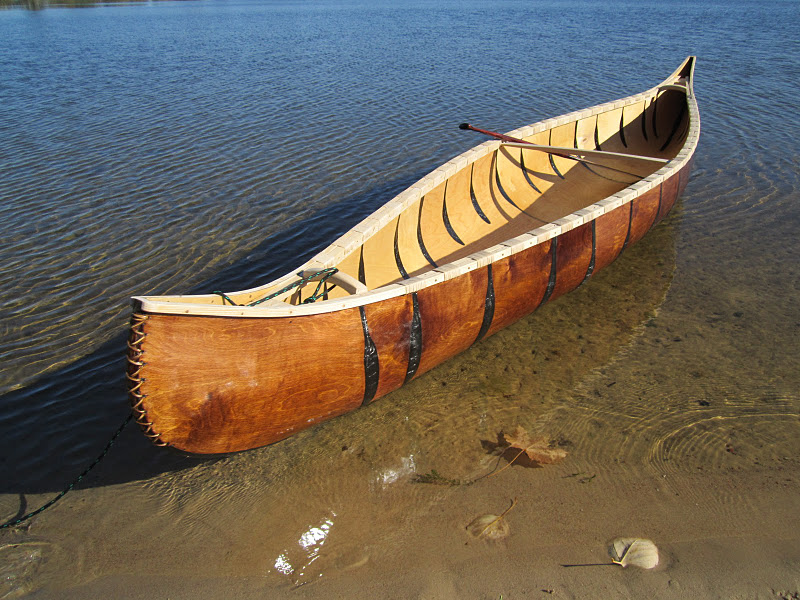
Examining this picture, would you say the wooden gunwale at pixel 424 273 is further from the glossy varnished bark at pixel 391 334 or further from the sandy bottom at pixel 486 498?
the sandy bottom at pixel 486 498

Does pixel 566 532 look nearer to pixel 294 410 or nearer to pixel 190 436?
pixel 294 410

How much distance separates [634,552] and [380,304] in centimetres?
225

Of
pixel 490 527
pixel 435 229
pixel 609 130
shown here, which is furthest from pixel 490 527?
pixel 609 130

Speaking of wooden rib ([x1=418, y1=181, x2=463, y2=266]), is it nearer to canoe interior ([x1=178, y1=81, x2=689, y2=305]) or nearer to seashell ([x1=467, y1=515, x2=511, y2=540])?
canoe interior ([x1=178, y1=81, x2=689, y2=305])

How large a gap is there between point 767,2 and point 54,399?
32797mm

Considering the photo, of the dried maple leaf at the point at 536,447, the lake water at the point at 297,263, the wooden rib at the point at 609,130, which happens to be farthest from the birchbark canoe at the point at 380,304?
the wooden rib at the point at 609,130

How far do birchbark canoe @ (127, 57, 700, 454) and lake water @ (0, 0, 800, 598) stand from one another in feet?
1.50

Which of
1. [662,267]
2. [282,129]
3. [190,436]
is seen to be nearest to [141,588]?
[190,436]

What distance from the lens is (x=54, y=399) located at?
479 centimetres

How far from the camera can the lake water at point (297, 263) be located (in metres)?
3.93

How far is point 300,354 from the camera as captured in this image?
3.72 m

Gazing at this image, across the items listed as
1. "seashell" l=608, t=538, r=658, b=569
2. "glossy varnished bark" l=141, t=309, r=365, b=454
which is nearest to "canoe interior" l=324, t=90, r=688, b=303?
"glossy varnished bark" l=141, t=309, r=365, b=454

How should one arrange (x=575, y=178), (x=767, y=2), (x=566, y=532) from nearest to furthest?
(x=566, y=532) < (x=575, y=178) < (x=767, y=2)

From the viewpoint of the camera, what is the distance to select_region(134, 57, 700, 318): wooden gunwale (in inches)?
134
